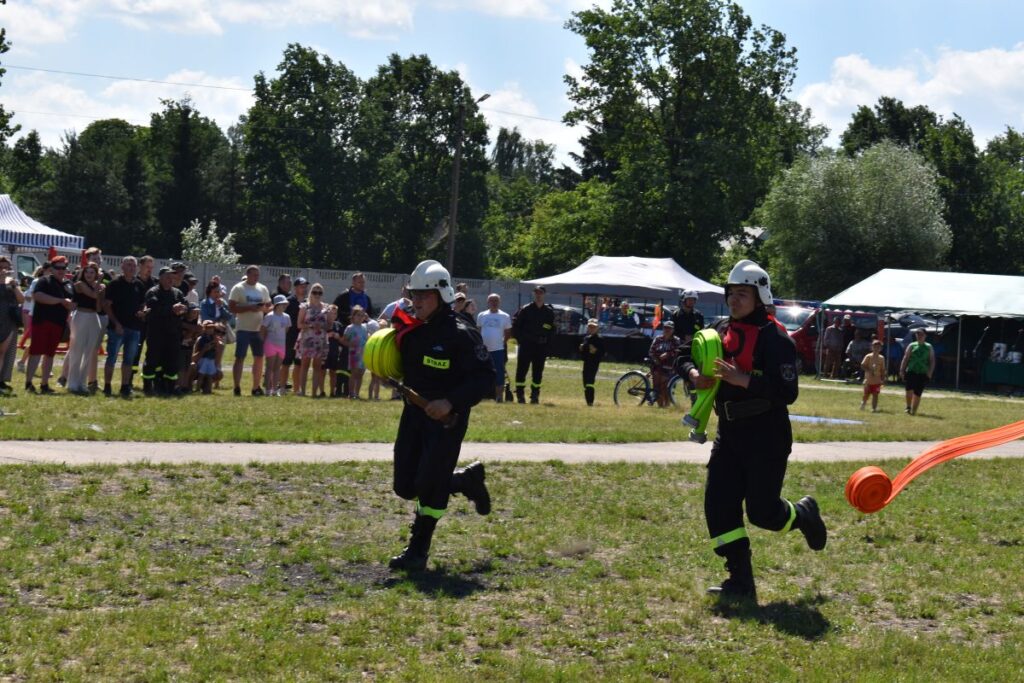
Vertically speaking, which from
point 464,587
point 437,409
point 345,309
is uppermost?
point 345,309

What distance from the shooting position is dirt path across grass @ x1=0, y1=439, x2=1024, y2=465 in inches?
450

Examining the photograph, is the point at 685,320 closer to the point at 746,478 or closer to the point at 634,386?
the point at 634,386

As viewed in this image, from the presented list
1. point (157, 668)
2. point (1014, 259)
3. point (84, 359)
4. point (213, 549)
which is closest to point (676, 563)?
point (213, 549)

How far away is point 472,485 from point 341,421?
759 cm

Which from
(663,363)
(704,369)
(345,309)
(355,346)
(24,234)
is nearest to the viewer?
(704,369)

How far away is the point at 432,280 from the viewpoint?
8055 mm

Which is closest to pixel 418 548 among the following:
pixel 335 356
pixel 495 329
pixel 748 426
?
pixel 748 426

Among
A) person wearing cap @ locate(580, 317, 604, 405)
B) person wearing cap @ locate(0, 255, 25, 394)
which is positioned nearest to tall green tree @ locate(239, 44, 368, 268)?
person wearing cap @ locate(580, 317, 604, 405)

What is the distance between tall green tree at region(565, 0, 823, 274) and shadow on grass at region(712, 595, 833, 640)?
54.6 meters

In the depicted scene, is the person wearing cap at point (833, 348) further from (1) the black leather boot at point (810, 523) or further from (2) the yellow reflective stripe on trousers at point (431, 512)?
(2) the yellow reflective stripe on trousers at point (431, 512)

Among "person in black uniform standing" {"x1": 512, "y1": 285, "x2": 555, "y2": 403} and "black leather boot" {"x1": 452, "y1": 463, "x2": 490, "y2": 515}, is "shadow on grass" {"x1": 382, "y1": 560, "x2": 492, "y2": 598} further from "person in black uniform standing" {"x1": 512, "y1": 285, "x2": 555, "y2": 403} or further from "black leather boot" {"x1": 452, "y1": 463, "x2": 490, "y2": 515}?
"person in black uniform standing" {"x1": 512, "y1": 285, "x2": 555, "y2": 403}

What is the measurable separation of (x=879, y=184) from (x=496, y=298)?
4249 cm

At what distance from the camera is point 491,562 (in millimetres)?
8445

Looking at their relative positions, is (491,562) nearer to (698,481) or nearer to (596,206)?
(698,481)
